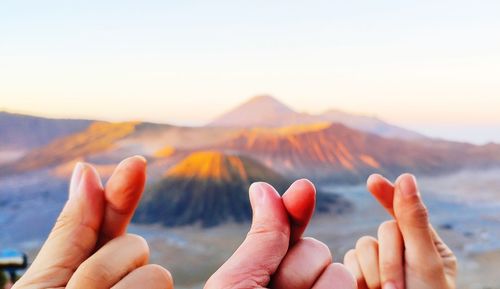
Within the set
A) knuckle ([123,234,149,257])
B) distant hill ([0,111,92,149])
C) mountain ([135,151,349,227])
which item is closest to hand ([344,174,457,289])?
knuckle ([123,234,149,257])

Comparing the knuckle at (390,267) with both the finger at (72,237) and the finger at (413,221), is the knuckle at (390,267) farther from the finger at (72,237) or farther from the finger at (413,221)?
the finger at (72,237)

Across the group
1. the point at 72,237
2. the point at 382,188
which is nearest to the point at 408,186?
the point at 382,188

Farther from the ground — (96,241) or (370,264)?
(96,241)

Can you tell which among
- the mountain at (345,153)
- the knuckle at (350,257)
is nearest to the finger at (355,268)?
the knuckle at (350,257)

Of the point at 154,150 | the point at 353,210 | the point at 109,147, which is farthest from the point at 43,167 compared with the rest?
the point at 353,210

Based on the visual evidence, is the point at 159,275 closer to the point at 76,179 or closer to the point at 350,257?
the point at 76,179

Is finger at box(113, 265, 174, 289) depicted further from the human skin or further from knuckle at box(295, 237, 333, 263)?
knuckle at box(295, 237, 333, 263)

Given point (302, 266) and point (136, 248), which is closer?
point (302, 266)
